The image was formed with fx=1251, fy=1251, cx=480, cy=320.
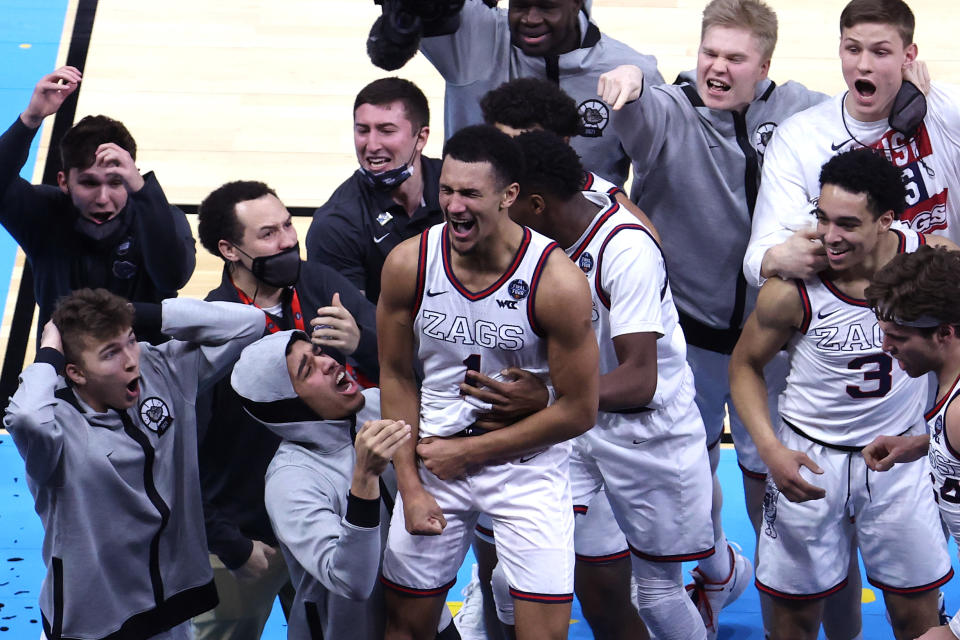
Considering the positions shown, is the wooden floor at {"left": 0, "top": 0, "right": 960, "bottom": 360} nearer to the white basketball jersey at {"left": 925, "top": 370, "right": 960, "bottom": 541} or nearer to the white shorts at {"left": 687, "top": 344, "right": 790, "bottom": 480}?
the white shorts at {"left": 687, "top": 344, "right": 790, "bottom": 480}

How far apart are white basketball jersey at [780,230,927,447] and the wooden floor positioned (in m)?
4.11

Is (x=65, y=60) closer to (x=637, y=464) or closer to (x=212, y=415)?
(x=212, y=415)

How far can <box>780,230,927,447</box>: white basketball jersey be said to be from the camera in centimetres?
408

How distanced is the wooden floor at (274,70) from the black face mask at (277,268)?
Answer: 3.12 metres

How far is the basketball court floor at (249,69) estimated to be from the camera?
7848 millimetres

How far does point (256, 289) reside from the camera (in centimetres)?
432

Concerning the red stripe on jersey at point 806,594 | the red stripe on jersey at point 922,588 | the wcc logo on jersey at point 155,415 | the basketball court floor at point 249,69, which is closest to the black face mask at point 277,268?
the wcc logo on jersey at point 155,415

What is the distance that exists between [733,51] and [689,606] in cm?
204

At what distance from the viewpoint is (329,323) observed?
3.95 meters

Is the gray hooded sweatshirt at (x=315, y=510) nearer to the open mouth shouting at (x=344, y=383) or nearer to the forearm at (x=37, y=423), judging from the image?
the open mouth shouting at (x=344, y=383)

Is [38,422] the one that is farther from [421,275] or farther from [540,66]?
[540,66]

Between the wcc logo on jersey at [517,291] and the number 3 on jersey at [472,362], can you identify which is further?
the number 3 on jersey at [472,362]

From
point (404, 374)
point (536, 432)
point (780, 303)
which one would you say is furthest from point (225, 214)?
point (780, 303)

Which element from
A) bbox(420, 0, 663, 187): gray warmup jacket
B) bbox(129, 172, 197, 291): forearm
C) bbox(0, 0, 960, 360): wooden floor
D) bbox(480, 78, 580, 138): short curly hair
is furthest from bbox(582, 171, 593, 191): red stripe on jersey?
bbox(0, 0, 960, 360): wooden floor
